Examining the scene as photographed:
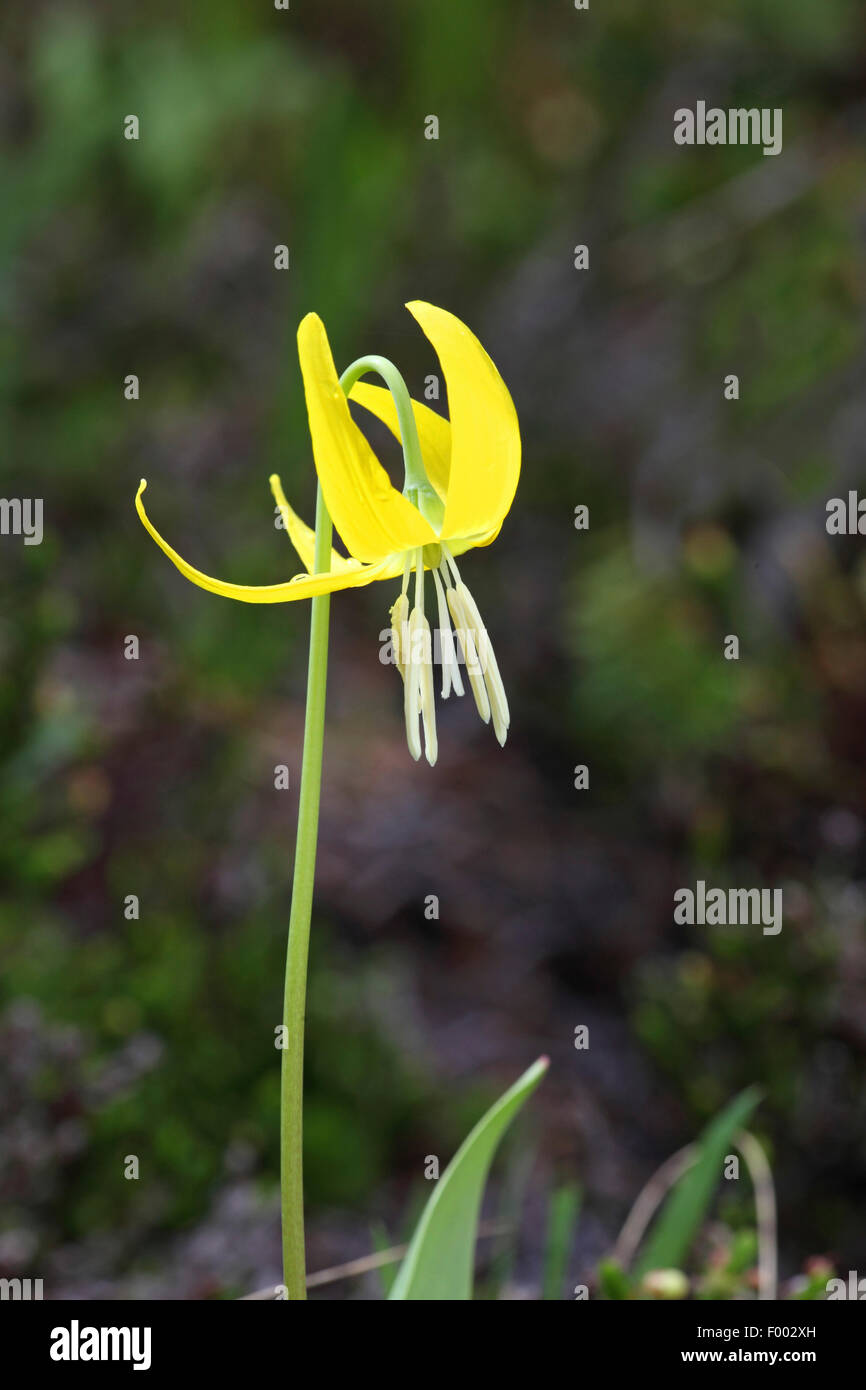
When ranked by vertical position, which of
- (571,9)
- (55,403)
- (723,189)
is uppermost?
(571,9)

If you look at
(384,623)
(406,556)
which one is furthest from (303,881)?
(384,623)

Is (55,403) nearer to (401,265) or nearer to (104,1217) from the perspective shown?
(401,265)

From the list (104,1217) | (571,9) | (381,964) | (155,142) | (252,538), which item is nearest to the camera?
(104,1217)

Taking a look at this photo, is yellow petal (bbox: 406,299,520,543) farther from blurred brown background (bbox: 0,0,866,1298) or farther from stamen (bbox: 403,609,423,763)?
blurred brown background (bbox: 0,0,866,1298)

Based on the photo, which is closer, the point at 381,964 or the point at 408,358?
the point at 381,964

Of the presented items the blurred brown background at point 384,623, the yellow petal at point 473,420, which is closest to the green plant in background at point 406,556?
the yellow petal at point 473,420
